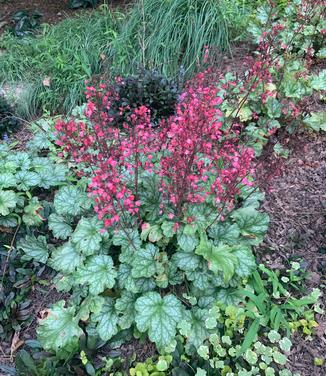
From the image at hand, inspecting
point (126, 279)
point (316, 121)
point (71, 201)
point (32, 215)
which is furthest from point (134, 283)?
point (316, 121)

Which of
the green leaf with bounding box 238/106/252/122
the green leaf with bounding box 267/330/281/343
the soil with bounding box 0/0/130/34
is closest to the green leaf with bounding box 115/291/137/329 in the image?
the green leaf with bounding box 267/330/281/343

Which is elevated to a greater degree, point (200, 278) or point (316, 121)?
point (316, 121)

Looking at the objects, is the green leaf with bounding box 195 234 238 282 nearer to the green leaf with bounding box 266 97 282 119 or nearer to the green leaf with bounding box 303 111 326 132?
the green leaf with bounding box 266 97 282 119

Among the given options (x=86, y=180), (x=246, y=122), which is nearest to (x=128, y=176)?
(x=86, y=180)

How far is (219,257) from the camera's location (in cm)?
250

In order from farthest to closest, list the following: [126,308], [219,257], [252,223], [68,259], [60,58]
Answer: [60,58], [252,223], [68,259], [126,308], [219,257]

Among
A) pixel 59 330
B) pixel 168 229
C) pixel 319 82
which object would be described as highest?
pixel 319 82

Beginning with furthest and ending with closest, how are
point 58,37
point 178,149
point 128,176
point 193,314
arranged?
1. point 58,37
2. point 128,176
3. point 193,314
4. point 178,149

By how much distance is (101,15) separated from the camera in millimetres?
5340

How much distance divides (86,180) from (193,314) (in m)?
1.23

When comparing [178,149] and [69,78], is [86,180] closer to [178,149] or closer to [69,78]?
[178,149]

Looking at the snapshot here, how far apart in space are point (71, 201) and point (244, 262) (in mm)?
1297

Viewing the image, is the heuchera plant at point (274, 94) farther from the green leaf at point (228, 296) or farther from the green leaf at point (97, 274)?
the green leaf at point (97, 274)

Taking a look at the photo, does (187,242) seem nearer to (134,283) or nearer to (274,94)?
(134,283)
